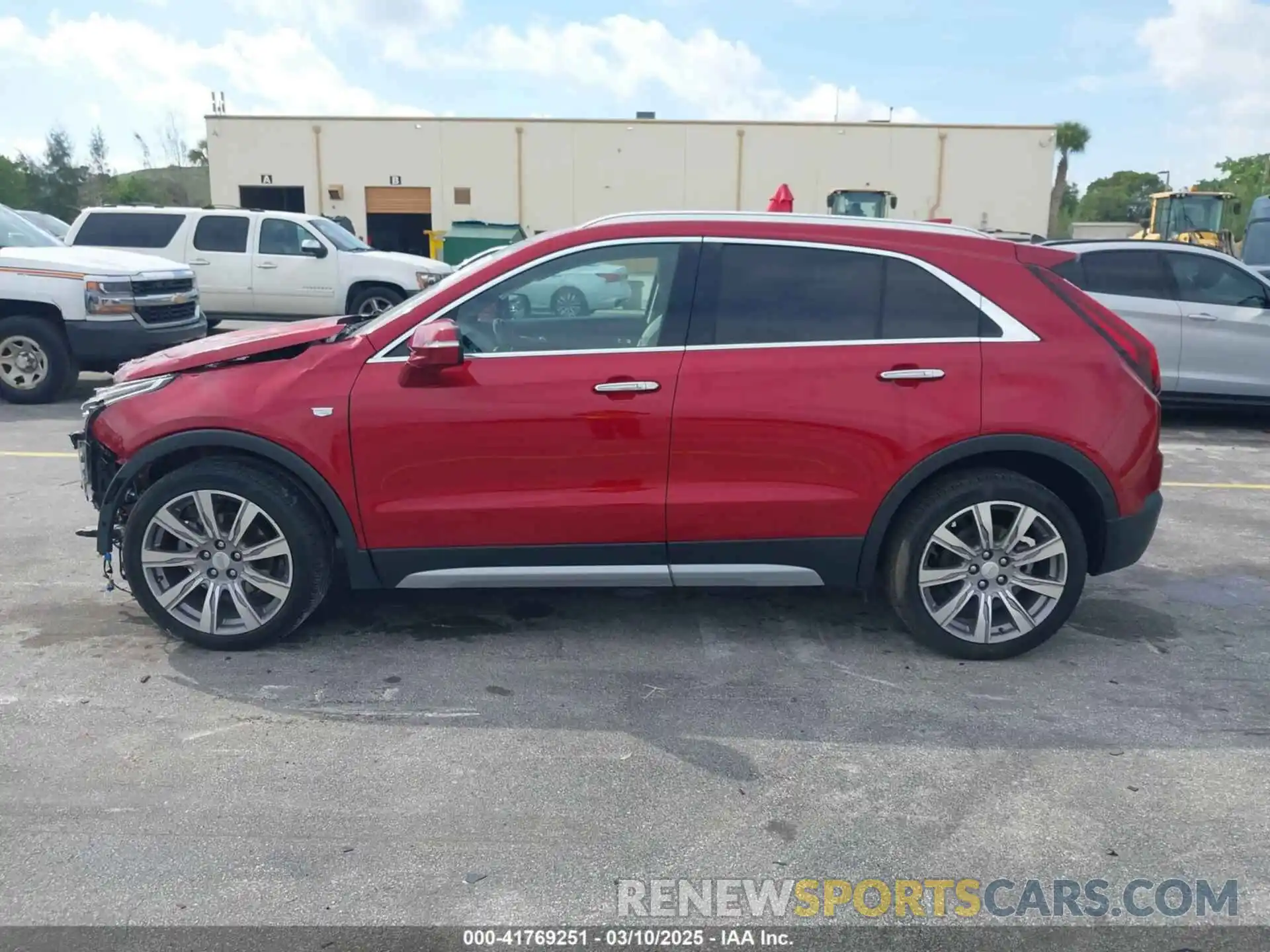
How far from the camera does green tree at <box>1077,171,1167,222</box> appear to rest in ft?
276

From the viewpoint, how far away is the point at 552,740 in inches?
151

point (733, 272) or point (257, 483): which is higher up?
point (733, 272)

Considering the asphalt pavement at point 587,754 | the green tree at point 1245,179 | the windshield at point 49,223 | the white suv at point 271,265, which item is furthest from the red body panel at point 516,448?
the green tree at point 1245,179

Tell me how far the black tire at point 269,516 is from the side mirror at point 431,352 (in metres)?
0.72

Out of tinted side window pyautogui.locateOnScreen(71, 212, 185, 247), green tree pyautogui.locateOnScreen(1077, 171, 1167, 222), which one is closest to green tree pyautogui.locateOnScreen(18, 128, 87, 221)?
→ tinted side window pyautogui.locateOnScreen(71, 212, 185, 247)

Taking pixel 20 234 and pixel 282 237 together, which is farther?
pixel 282 237

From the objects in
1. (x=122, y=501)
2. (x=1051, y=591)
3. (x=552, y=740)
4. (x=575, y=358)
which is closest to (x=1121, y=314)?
(x=1051, y=591)

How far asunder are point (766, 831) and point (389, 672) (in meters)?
1.83

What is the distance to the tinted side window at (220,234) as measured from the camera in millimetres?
14570

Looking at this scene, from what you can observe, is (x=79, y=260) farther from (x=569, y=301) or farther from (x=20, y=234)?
(x=569, y=301)

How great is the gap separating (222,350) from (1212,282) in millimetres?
8909

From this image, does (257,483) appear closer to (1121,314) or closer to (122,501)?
(122,501)

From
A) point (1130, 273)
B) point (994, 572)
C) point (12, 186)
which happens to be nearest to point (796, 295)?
point (994, 572)

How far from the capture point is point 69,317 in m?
10.5
